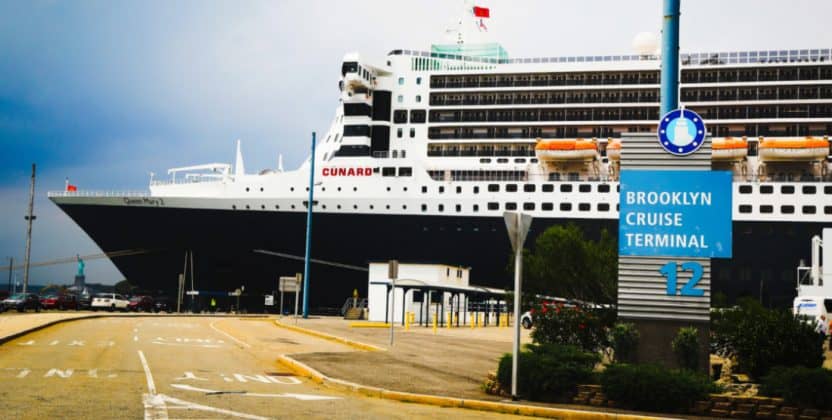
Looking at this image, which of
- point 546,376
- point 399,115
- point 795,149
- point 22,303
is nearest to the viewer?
point 546,376

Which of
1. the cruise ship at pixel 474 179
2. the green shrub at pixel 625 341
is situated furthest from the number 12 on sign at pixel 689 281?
the cruise ship at pixel 474 179

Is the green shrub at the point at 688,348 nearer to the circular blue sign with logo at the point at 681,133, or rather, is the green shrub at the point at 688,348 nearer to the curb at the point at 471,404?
the circular blue sign with logo at the point at 681,133

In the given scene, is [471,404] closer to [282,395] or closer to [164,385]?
[282,395]

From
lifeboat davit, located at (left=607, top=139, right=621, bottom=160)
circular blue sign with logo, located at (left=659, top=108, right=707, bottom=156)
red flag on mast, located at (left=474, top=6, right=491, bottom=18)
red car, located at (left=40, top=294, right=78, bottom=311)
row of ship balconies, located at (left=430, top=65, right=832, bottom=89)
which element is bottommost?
red car, located at (left=40, top=294, right=78, bottom=311)

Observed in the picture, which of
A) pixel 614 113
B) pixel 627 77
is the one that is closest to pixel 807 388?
pixel 614 113

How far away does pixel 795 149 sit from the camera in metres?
51.7

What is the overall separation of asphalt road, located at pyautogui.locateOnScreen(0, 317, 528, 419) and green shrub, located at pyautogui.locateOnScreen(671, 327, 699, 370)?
4453 mm

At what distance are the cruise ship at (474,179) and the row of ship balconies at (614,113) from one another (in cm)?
10

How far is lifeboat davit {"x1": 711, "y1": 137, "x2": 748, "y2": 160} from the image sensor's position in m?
51.9

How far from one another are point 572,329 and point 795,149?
1531 inches

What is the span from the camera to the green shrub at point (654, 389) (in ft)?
38.0

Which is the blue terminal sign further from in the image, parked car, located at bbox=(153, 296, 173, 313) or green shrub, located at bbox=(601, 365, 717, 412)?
parked car, located at bbox=(153, 296, 173, 313)

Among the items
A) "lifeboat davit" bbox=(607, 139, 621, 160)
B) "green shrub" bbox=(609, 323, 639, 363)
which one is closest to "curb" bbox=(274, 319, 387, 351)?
"green shrub" bbox=(609, 323, 639, 363)

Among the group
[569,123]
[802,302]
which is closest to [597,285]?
[802,302]
